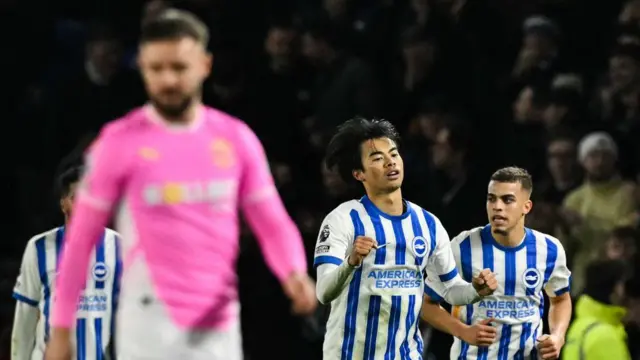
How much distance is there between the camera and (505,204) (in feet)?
22.0

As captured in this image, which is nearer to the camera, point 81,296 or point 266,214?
point 266,214

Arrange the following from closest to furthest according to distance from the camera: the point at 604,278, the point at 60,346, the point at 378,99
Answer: the point at 60,346 < the point at 604,278 < the point at 378,99

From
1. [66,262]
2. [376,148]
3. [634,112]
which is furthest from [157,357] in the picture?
[634,112]

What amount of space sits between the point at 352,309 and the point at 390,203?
0.53 m

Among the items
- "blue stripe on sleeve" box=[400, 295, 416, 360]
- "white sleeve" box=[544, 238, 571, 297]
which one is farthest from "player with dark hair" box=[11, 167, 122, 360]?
"white sleeve" box=[544, 238, 571, 297]

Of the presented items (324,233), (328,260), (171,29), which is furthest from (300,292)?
(324,233)

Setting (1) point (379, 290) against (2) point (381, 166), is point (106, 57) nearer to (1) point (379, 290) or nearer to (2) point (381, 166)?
(2) point (381, 166)

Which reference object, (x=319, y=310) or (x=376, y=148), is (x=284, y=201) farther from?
(x=376, y=148)

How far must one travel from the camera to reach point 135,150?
4137 millimetres

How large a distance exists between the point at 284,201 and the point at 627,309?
2.95 m

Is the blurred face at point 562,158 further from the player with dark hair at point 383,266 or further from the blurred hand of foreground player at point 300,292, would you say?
the blurred hand of foreground player at point 300,292

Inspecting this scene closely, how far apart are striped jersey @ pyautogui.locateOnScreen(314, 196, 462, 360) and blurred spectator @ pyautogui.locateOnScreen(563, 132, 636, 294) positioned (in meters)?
2.64

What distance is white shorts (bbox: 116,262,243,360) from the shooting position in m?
4.18

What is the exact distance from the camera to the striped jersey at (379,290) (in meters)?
6.20
